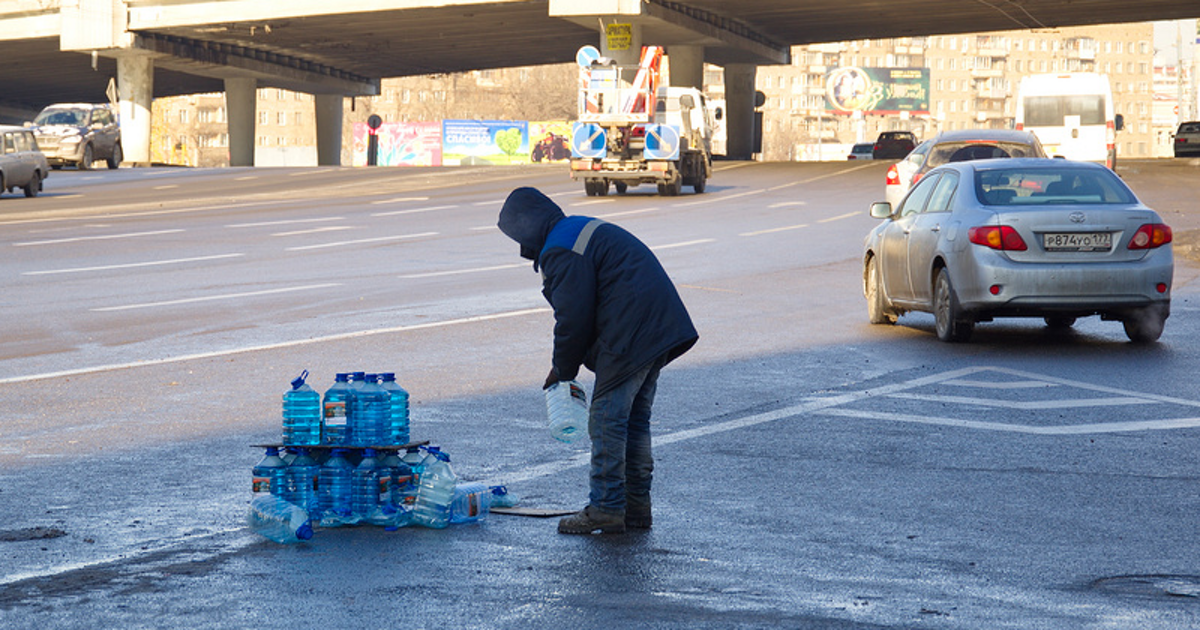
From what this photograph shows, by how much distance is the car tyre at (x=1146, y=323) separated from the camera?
41.1 ft

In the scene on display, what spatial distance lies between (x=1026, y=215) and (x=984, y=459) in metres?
4.85

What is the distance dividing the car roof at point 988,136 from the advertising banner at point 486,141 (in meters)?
70.6

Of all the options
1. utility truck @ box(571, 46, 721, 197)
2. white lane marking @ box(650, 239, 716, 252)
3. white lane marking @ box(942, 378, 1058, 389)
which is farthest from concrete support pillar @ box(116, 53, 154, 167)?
white lane marking @ box(942, 378, 1058, 389)

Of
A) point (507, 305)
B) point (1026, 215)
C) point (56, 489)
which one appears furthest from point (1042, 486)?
point (507, 305)

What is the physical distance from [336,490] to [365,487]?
12 centimetres

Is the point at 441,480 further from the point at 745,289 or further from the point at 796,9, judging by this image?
the point at 796,9

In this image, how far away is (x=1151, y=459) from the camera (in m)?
7.91

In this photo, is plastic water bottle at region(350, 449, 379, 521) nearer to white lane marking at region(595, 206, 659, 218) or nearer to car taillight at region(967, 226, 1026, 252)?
car taillight at region(967, 226, 1026, 252)

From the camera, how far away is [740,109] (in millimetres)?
69938

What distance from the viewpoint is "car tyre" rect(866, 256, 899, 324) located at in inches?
565

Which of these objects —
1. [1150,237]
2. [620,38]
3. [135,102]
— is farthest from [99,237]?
[135,102]

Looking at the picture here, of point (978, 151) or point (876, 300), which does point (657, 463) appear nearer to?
point (876, 300)

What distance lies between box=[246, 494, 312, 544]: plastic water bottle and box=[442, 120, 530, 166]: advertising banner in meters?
87.4

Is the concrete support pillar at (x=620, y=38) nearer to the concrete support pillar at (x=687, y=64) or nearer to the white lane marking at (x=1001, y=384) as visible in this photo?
the concrete support pillar at (x=687, y=64)
